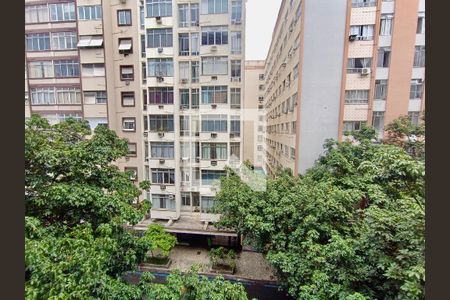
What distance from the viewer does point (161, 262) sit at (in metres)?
6.68

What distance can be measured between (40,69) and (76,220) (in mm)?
3842

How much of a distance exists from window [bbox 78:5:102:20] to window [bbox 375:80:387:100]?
8.19 m


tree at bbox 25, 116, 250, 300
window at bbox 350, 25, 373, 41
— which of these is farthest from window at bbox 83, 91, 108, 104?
window at bbox 350, 25, 373, 41

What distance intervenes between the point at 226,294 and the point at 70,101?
5764 millimetres

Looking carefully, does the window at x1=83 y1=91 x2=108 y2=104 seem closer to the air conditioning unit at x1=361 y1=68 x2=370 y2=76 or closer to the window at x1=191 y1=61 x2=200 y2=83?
the window at x1=191 y1=61 x2=200 y2=83

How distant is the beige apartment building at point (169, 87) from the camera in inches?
256

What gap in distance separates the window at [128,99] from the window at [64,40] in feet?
6.02

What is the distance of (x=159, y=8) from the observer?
671cm

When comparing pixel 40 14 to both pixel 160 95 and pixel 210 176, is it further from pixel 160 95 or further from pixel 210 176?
pixel 210 176

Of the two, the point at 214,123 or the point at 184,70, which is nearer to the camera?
the point at 214,123

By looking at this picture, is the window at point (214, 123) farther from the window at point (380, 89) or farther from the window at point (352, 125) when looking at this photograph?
the window at point (380, 89)

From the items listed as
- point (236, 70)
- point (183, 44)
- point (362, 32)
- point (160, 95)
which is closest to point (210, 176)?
point (160, 95)

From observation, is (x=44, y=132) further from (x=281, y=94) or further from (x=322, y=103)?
(x=281, y=94)

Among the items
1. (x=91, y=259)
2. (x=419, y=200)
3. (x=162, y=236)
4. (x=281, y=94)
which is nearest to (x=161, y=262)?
(x=162, y=236)
